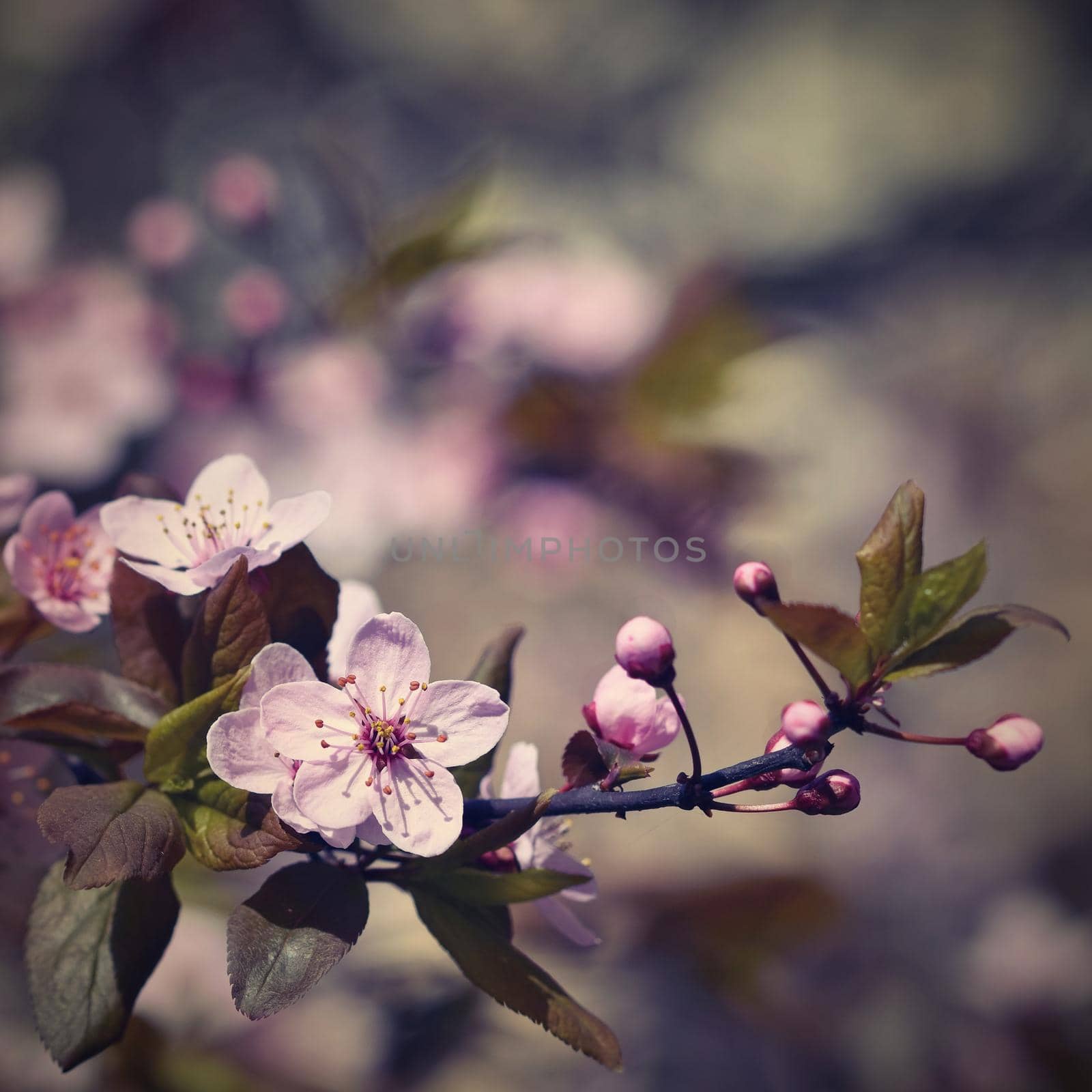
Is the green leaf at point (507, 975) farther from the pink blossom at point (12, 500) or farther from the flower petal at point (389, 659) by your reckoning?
the pink blossom at point (12, 500)

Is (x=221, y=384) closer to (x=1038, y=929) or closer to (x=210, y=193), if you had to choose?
(x=210, y=193)

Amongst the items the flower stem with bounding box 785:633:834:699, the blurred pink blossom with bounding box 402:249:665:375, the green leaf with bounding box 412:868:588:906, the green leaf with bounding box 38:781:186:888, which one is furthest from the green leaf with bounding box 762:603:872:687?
the blurred pink blossom with bounding box 402:249:665:375

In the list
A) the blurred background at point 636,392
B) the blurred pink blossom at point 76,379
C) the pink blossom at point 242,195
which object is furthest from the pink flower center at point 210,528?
the pink blossom at point 242,195

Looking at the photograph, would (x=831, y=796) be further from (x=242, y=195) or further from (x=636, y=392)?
(x=242, y=195)

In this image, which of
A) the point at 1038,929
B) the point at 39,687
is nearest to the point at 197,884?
the point at 39,687

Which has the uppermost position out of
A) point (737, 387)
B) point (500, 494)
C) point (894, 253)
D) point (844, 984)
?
point (894, 253)

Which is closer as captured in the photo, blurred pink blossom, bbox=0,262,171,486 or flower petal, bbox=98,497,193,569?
flower petal, bbox=98,497,193,569

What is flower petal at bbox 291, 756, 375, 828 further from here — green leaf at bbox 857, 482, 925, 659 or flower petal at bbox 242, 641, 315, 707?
green leaf at bbox 857, 482, 925, 659
